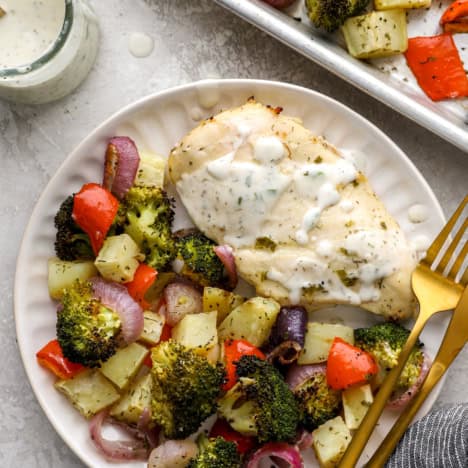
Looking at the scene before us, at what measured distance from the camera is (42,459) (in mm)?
2883

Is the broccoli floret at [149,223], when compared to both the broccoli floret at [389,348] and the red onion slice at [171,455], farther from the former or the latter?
the broccoli floret at [389,348]

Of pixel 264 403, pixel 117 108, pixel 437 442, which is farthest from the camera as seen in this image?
pixel 117 108

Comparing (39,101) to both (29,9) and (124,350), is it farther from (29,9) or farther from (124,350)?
(124,350)

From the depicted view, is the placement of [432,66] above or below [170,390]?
above

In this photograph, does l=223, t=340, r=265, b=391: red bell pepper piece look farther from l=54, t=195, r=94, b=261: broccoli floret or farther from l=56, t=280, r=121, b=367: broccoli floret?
l=54, t=195, r=94, b=261: broccoli floret

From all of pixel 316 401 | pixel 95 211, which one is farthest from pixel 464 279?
pixel 95 211

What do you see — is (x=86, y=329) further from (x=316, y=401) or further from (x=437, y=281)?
(x=437, y=281)

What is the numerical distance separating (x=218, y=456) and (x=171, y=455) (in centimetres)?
18

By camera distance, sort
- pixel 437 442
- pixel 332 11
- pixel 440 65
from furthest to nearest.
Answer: pixel 440 65 < pixel 332 11 < pixel 437 442

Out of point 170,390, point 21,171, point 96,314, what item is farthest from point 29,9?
point 170,390

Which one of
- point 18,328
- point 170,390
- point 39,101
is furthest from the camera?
point 39,101

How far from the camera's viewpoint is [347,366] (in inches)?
98.9

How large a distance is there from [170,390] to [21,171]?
1087mm

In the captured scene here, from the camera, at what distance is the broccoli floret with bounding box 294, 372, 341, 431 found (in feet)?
8.41
